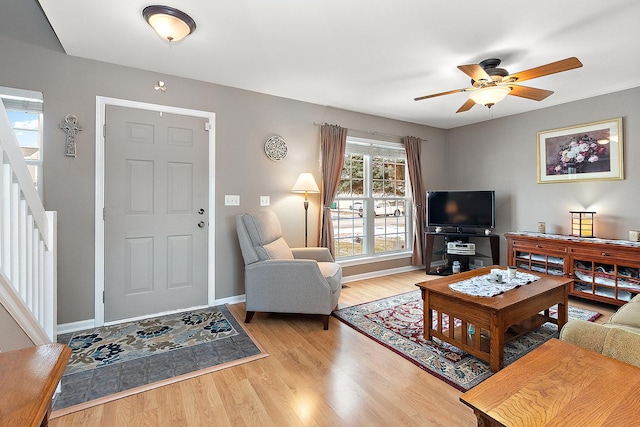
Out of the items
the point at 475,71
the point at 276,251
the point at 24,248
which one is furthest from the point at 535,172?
the point at 24,248

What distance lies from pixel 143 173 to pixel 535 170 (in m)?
4.85

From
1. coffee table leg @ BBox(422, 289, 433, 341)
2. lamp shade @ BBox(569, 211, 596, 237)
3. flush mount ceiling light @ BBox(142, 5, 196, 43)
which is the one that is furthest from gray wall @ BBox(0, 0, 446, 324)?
lamp shade @ BBox(569, 211, 596, 237)

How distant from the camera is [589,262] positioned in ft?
11.2

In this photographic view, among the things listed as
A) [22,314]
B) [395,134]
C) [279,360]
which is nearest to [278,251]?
[279,360]

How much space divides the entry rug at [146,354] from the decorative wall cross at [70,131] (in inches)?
62.1

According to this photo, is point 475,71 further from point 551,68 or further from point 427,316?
point 427,316

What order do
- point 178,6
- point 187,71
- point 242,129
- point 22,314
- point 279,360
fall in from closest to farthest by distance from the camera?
1. point 22,314
2. point 178,6
3. point 279,360
4. point 187,71
5. point 242,129

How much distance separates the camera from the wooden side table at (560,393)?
34.2 inches

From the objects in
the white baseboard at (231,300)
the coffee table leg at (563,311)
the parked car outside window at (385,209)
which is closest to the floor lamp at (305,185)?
the parked car outside window at (385,209)

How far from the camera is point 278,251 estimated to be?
3.04m

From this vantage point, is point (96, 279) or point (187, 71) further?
point (187, 71)

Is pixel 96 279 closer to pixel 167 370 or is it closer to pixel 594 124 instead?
pixel 167 370

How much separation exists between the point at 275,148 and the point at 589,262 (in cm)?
382

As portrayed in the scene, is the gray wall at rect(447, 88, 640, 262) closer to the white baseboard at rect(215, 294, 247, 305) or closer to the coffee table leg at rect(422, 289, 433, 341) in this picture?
the coffee table leg at rect(422, 289, 433, 341)
